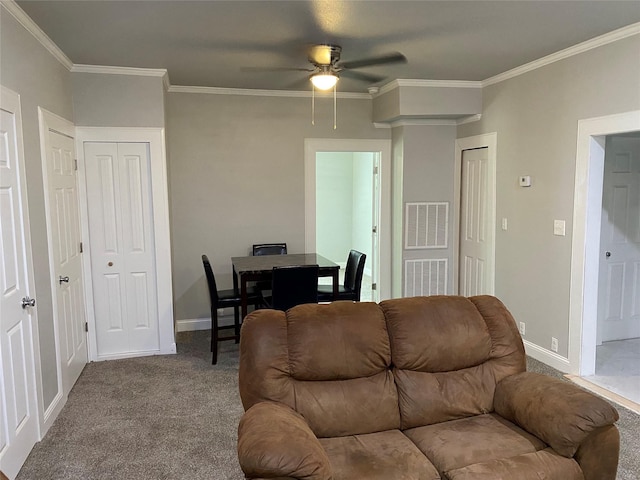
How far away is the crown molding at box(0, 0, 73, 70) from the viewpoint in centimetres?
260

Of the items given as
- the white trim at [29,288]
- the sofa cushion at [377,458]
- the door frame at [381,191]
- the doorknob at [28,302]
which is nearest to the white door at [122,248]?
the white trim at [29,288]

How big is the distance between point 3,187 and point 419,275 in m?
Result: 4.18

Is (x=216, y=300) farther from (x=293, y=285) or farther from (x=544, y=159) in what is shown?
(x=544, y=159)

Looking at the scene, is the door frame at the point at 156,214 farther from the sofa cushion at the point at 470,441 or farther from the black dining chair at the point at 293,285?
the sofa cushion at the point at 470,441

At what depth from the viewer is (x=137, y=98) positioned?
4191 mm

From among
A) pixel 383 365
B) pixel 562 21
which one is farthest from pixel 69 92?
pixel 562 21

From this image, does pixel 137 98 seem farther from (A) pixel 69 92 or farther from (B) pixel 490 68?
(B) pixel 490 68

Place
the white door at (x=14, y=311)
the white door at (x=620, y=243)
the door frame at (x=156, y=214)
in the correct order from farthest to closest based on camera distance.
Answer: the white door at (x=620, y=243), the door frame at (x=156, y=214), the white door at (x=14, y=311)

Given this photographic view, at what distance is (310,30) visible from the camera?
3.18 meters

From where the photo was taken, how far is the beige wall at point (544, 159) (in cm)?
346

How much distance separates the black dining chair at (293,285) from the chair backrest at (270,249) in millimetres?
1243

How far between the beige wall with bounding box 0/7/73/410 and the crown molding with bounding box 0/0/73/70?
0.03 metres

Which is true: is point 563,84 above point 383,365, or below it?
above

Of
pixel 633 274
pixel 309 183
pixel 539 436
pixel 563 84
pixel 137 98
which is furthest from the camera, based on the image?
pixel 309 183
